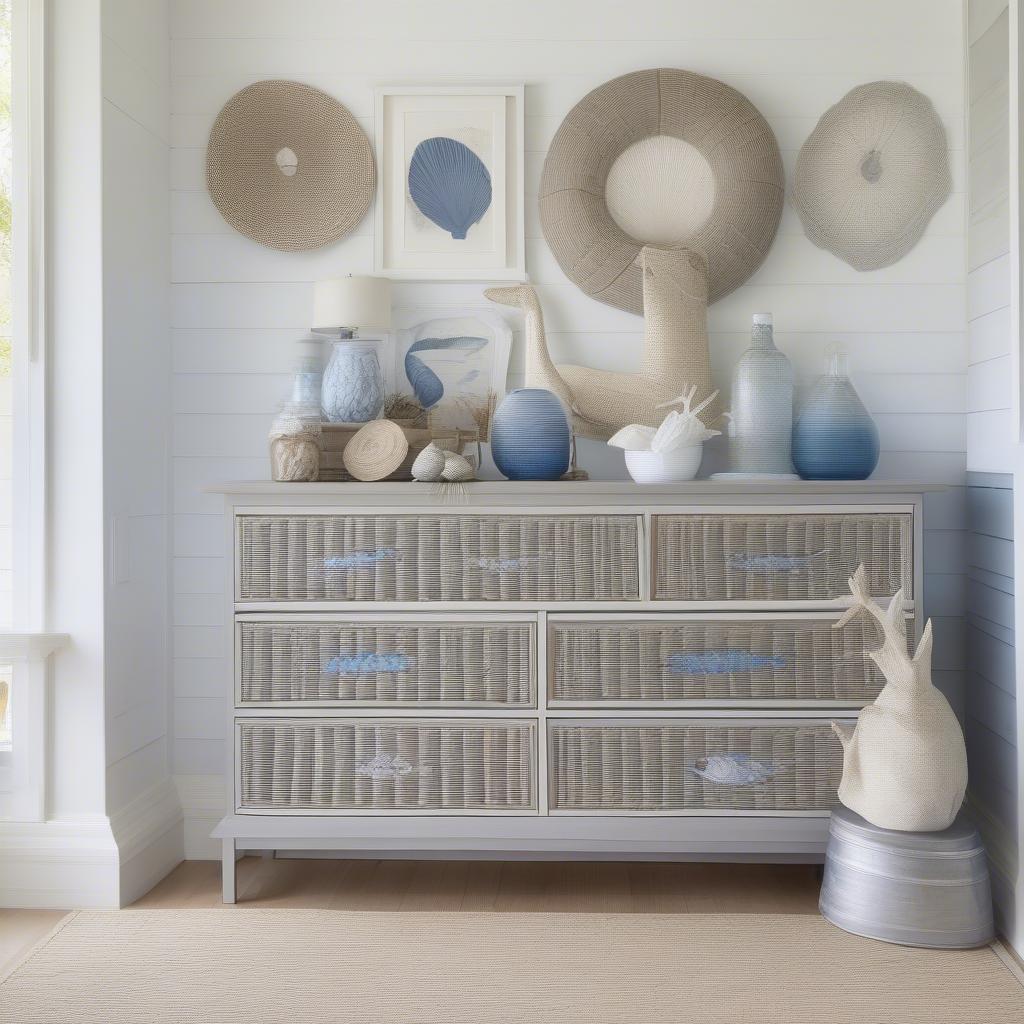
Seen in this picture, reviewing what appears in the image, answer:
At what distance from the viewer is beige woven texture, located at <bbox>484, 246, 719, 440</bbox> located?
2.84 meters

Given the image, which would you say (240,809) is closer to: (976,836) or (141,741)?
(141,741)

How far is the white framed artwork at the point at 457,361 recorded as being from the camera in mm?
2959

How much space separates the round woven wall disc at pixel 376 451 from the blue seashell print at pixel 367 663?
1.42 ft

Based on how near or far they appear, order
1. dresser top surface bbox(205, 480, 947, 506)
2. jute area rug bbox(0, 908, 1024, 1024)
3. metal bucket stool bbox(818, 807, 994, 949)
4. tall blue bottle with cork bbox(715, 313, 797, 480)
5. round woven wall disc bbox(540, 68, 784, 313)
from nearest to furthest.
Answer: jute area rug bbox(0, 908, 1024, 1024), metal bucket stool bbox(818, 807, 994, 949), dresser top surface bbox(205, 480, 947, 506), tall blue bottle with cork bbox(715, 313, 797, 480), round woven wall disc bbox(540, 68, 784, 313)

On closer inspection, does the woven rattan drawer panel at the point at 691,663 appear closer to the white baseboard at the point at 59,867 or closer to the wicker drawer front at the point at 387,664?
the wicker drawer front at the point at 387,664

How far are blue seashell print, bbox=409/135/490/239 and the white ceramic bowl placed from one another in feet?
2.83

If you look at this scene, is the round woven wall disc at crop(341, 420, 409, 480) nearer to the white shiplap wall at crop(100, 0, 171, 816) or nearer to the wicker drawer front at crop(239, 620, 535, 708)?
the wicker drawer front at crop(239, 620, 535, 708)

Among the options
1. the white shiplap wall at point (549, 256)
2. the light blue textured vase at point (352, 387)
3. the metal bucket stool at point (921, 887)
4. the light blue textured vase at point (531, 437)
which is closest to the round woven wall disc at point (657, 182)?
the white shiplap wall at point (549, 256)

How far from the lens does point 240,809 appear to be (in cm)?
257

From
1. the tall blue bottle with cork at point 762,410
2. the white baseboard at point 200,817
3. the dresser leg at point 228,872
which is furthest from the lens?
the white baseboard at point 200,817

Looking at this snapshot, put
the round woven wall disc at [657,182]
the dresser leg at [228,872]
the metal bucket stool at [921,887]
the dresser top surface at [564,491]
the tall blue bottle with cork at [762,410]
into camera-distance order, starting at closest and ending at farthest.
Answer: the metal bucket stool at [921,887] → the dresser top surface at [564,491] → the dresser leg at [228,872] → the tall blue bottle with cork at [762,410] → the round woven wall disc at [657,182]

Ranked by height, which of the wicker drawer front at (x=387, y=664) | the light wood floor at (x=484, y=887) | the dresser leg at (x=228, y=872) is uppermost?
the wicker drawer front at (x=387, y=664)

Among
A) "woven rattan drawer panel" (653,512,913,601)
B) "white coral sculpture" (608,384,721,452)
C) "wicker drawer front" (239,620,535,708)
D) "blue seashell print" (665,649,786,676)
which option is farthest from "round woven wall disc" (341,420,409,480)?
"blue seashell print" (665,649,786,676)

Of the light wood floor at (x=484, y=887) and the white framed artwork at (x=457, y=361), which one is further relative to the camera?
the white framed artwork at (x=457, y=361)
